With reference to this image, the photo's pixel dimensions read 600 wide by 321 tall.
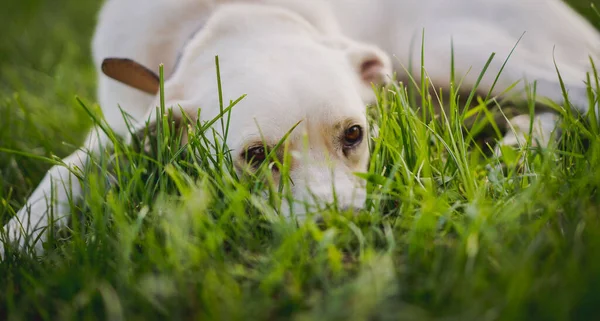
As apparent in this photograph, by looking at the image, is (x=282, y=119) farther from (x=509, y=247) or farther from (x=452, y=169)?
(x=509, y=247)

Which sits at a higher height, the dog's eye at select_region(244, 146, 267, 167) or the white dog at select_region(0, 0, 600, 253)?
the white dog at select_region(0, 0, 600, 253)

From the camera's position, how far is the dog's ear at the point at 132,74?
2.03 metres

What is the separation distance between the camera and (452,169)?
177 cm

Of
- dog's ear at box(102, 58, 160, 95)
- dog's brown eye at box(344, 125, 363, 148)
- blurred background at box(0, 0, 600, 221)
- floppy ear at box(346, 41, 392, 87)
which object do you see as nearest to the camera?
dog's brown eye at box(344, 125, 363, 148)

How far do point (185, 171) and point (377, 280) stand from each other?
810 millimetres

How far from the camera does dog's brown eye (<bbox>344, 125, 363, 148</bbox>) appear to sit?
1.92m

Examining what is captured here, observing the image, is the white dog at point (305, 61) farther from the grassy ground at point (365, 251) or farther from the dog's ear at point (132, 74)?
the grassy ground at point (365, 251)

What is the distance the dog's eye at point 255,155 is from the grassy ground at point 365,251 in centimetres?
14

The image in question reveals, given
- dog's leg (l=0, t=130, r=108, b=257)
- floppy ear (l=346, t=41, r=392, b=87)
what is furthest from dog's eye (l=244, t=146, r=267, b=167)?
floppy ear (l=346, t=41, r=392, b=87)

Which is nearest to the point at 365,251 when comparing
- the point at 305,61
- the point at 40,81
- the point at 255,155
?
the point at 255,155

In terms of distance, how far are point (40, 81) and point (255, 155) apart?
7.49ft

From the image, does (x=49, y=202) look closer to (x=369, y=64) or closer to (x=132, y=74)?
(x=132, y=74)

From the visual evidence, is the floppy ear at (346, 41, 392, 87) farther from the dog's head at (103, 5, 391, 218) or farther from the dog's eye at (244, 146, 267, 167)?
the dog's eye at (244, 146, 267, 167)

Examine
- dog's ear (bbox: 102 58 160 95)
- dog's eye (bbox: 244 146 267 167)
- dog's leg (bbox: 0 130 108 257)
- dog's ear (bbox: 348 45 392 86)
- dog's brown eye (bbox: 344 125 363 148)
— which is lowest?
dog's leg (bbox: 0 130 108 257)
